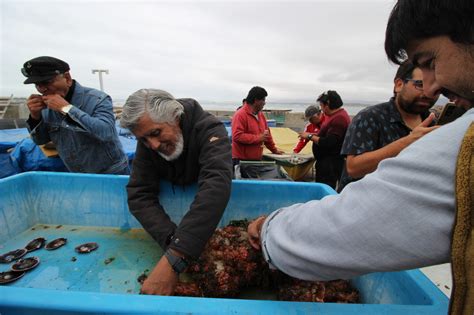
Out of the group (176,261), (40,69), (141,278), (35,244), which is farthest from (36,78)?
(176,261)

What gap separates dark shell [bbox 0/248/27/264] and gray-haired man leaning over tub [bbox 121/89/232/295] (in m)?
0.71

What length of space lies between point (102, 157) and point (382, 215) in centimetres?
242

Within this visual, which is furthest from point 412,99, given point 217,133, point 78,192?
point 78,192

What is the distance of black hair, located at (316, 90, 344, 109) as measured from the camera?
3.73 meters

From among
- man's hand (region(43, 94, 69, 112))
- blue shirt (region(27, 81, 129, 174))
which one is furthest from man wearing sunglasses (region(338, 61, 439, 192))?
man's hand (region(43, 94, 69, 112))

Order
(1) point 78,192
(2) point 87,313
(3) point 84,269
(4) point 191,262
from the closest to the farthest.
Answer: (2) point 87,313 → (4) point 191,262 → (3) point 84,269 → (1) point 78,192

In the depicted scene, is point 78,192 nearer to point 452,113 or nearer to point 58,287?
point 58,287

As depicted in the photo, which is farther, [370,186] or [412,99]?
[412,99]

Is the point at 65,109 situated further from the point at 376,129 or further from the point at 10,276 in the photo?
the point at 376,129

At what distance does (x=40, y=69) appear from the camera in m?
2.02

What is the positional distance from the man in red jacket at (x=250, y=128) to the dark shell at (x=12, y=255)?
2917 millimetres

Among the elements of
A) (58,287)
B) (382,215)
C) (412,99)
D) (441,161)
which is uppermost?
(412,99)

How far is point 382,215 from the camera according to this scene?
534 mm

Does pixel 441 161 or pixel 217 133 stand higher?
pixel 441 161
